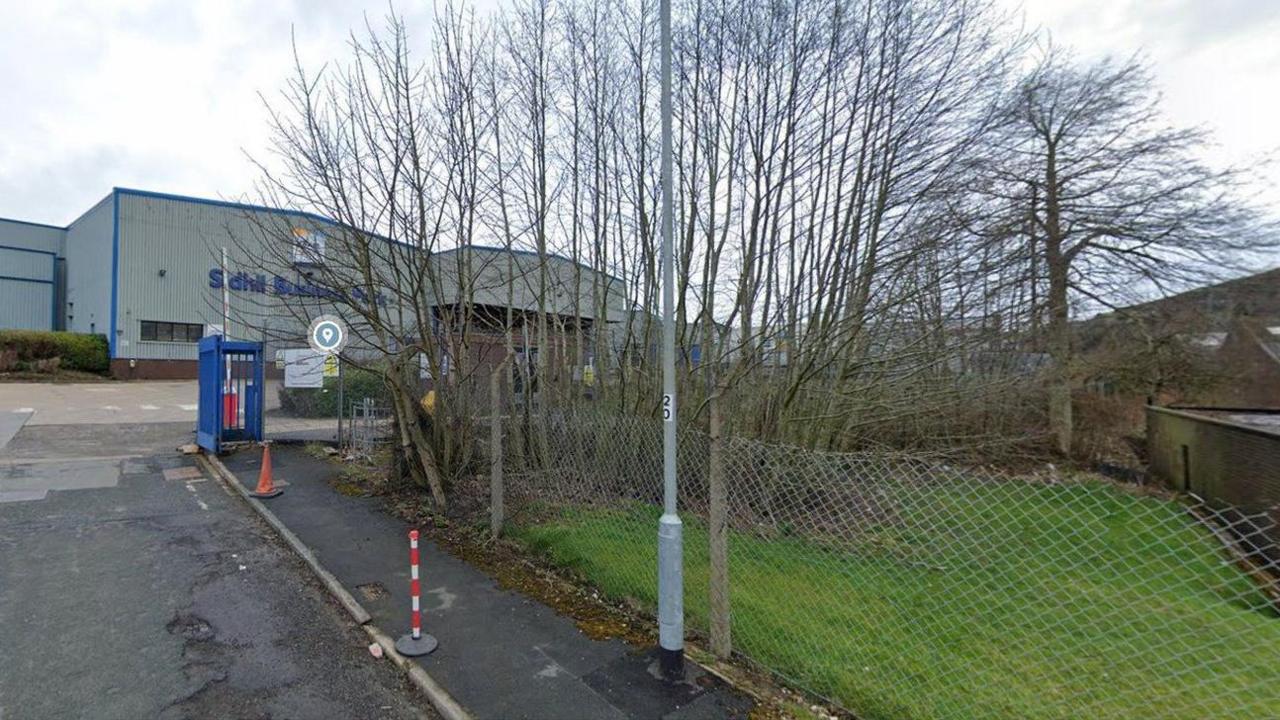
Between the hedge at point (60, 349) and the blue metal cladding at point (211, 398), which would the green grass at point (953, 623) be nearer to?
the blue metal cladding at point (211, 398)

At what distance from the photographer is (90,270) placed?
1298 inches

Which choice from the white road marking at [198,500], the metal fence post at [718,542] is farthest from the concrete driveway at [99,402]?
the metal fence post at [718,542]

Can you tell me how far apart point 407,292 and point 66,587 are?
446 centimetres

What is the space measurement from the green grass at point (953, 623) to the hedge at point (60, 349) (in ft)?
116

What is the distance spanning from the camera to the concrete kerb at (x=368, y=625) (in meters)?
3.42

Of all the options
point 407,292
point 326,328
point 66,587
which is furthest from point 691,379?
point 66,587

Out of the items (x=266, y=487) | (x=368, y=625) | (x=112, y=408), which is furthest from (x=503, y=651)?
(x=112, y=408)

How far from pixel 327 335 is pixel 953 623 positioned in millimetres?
8590

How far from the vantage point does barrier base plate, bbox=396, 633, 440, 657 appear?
392cm

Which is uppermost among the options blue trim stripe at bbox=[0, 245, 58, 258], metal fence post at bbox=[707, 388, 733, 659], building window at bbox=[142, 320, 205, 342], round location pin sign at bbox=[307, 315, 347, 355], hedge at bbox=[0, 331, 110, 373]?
blue trim stripe at bbox=[0, 245, 58, 258]

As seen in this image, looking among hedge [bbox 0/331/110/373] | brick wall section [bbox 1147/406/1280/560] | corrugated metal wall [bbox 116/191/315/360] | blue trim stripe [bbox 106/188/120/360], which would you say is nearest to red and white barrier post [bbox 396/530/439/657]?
brick wall section [bbox 1147/406/1280/560]

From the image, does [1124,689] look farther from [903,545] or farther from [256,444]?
[256,444]

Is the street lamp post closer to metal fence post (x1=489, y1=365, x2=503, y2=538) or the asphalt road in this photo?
the asphalt road

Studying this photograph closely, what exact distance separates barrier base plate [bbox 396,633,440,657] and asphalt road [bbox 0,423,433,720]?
13 centimetres
